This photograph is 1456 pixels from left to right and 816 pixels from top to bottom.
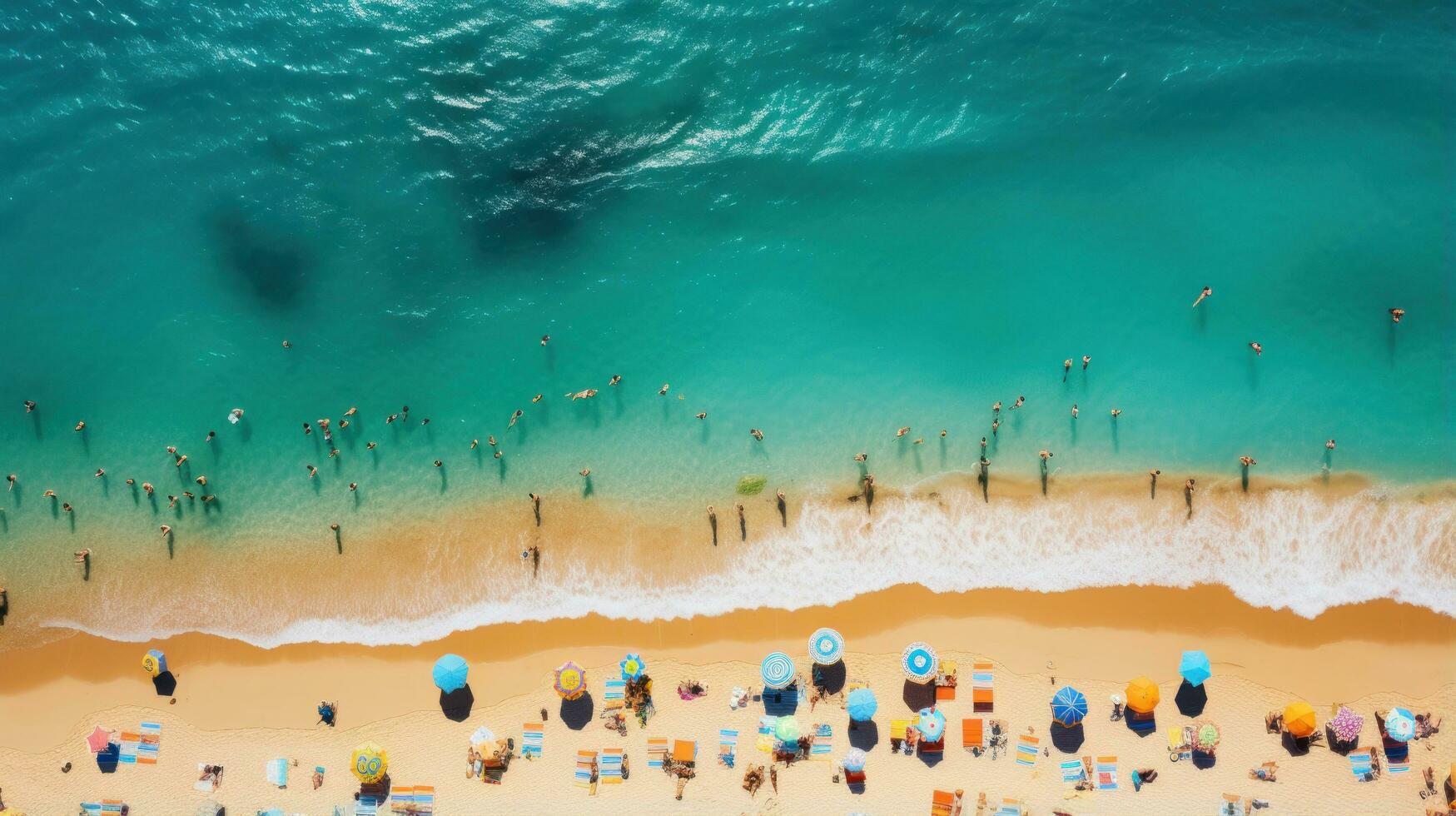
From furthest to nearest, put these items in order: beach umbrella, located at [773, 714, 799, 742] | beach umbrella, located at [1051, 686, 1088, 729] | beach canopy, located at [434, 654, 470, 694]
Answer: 1. beach canopy, located at [434, 654, 470, 694]
2. beach umbrella, located at [773, 714, 799, 742]
3. beach umbrella, located at [1051, 686, 1088, 729]

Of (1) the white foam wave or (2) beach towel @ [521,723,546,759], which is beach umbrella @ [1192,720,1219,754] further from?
(2) beach towel @ [521,723,546,759]

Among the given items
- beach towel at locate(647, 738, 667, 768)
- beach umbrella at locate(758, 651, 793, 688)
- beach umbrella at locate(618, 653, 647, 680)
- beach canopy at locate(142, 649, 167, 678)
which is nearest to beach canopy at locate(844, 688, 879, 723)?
beach umbrella at locate(758, 651, 793, 688)

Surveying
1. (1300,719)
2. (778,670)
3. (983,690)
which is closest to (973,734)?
(983,690)

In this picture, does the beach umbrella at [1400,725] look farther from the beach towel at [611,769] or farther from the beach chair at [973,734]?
the beach towel at [611,769]

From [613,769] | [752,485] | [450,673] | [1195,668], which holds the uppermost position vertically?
[752,485]

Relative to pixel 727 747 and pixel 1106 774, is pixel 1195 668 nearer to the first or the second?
pixel 1106 774
